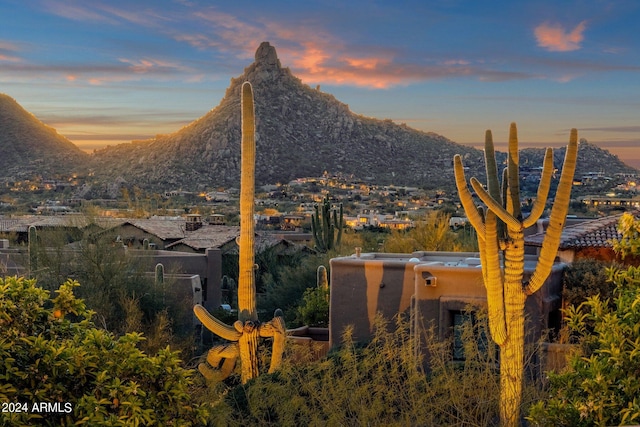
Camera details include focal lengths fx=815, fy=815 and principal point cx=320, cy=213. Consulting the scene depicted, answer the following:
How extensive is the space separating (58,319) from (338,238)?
2420 cm

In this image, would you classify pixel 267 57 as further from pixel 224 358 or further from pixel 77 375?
pixel 77 375

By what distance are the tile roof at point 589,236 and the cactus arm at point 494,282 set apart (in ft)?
26.8

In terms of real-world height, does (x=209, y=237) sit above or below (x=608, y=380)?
below

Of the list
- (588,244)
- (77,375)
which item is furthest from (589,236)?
(77,375)

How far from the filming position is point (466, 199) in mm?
9828

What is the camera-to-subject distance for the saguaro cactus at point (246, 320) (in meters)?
14.6

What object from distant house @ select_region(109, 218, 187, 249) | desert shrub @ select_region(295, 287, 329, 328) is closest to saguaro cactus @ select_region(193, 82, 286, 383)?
desert shrub @ select_region(295, 287, 329, 328)

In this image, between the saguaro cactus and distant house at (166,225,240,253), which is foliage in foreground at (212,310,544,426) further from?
distant house at (166,225,240,253)

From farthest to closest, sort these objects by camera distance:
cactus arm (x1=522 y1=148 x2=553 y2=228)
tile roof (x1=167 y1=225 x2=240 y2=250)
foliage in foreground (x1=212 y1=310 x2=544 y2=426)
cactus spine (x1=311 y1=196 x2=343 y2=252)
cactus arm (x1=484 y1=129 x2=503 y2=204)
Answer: tile roof (x1=167 y1=225 x2=240 y2=250), cactus spine (x1=311 y1=196 x2=343 y2=252), cactus arm (x1=484 y1=129 x2=503 y2=204), cactus arm (x1=522 y1=148 x2=553 y2=228), foliage in foreground (x1=212 y1=310 x2=544 y2=426)

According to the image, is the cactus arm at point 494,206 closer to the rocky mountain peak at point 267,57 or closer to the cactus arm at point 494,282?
the cactus arm at point 494,282

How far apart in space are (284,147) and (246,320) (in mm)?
65032

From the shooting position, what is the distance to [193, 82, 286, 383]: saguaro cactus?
14.6 m

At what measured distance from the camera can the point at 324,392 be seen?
8.30 metres

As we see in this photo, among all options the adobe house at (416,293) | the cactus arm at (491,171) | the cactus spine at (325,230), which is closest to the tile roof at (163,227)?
the cactus spine at (325,230)
